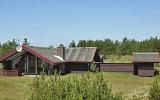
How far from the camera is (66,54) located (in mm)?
58344

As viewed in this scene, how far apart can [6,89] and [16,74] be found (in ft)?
45.7

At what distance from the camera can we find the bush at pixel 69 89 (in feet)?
43.5

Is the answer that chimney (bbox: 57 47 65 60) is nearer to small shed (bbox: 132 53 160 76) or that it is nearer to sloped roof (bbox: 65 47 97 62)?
sloped roof (bbox: 65 47 97 62)

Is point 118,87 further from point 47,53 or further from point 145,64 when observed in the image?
point 47,53

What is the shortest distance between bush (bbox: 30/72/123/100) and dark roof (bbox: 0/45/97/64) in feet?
121

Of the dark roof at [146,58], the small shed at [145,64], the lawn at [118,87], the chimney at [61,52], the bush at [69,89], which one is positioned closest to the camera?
the bush at [69,89]

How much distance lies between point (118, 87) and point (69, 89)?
93.9 ft

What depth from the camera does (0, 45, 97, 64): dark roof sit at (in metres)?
52.2

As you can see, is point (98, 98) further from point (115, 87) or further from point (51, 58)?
point (51, 58)

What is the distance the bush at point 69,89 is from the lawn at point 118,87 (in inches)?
714

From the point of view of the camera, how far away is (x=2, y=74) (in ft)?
171

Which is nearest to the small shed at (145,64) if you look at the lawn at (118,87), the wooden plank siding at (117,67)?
the lawn at (118,87)

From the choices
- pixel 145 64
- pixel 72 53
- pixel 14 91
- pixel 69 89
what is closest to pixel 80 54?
pixel 72 53

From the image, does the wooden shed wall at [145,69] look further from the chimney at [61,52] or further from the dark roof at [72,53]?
the chimney at [61,52]
